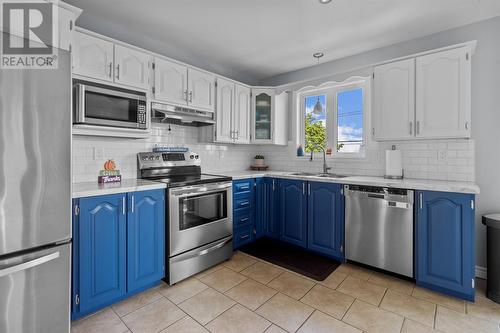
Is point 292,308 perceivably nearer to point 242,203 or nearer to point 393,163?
point 242,203

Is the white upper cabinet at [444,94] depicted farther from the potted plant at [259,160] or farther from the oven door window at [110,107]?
the oven door window at [110,107]

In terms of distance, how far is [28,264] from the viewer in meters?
1.32

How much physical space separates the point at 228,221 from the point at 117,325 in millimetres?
1389

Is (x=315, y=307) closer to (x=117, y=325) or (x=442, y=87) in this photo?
(x=117, y=325)

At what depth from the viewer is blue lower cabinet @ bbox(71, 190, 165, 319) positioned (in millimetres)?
1800

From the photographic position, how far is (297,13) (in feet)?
7.69

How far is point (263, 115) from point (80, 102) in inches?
94.6

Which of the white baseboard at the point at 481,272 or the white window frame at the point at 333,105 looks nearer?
the white baseboard at the point at 481,272

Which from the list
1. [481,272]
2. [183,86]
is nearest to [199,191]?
[183,86]

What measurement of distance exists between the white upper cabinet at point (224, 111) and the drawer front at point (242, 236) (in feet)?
3.98

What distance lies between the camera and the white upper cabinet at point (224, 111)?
3.26 m

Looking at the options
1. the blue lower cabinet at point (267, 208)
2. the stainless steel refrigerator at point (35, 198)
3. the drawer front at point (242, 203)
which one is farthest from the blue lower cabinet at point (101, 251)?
the blue lower cabinet at point (267, 208)

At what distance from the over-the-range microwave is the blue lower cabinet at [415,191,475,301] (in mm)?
2771

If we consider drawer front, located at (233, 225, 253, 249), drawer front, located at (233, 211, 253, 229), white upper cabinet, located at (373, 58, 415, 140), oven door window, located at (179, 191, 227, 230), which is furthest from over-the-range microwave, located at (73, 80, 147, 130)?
white upper cabinet, located at (373, 58, 415, 140)
